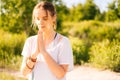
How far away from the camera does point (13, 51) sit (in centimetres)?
1233

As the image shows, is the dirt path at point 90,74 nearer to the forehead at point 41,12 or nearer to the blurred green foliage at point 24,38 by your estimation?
the blurred green foliage at point 24,38

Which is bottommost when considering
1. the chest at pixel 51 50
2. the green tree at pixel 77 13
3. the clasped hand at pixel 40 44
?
the green tree at pixel 77 13

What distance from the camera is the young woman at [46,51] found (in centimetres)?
271

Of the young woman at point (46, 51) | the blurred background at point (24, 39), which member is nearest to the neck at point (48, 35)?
the young woman at point (46, 51)

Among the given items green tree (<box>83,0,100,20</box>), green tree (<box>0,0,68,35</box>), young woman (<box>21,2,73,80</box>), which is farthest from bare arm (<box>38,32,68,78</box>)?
green tree (<box>83,0,100,20</box>)

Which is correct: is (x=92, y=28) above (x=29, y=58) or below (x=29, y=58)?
below

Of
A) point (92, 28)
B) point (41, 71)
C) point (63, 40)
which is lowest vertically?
point (92, 28)

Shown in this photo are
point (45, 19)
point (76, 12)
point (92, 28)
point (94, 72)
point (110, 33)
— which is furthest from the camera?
point (76, 12)

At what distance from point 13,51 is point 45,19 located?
9.72 m

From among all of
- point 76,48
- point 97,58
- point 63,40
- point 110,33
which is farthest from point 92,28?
point 63,40

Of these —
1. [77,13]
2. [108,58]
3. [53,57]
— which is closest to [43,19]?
[53,57]

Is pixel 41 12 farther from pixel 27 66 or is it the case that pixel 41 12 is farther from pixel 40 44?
pixel 27 66

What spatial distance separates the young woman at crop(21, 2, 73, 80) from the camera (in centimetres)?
271

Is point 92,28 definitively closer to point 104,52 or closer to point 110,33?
point 110,33
